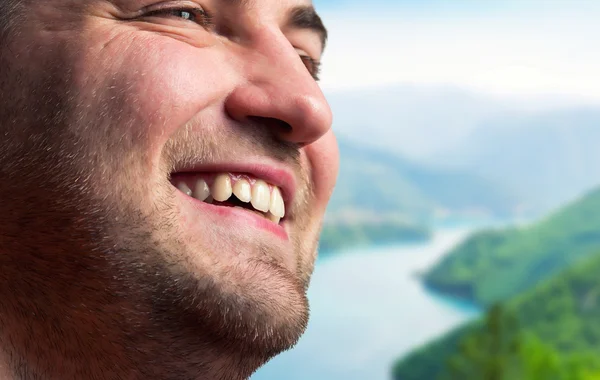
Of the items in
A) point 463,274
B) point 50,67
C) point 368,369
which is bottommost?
point 368,369

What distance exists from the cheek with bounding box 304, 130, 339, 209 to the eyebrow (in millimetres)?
131

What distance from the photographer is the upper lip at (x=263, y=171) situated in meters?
0.70

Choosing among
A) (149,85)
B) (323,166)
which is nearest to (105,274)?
(149,85)

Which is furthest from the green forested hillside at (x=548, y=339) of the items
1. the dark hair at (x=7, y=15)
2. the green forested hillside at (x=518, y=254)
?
the dark hair at (x=7, y=15)

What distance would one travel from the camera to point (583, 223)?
6559 millimetres

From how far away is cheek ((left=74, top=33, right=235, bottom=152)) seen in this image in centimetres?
67

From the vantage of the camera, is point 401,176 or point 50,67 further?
point 401,176

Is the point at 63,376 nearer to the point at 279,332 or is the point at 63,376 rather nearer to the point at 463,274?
the point at 279,332

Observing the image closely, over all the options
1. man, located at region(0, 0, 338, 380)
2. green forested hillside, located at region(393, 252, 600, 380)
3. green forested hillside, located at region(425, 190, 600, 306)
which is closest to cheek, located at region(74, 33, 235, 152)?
man, located at region(0, 0, 338, 380)

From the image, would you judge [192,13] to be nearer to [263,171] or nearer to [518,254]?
[263,171]

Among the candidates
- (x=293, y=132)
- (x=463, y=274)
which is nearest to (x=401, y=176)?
(x=463, y=274)

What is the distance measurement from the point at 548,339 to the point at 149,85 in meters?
5.16

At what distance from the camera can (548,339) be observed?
531 cm

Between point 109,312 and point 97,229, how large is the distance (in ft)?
0.26
